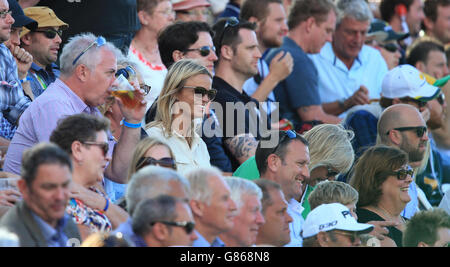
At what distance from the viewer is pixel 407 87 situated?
8.60 m

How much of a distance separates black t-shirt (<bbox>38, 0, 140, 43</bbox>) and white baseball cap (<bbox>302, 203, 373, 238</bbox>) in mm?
2824

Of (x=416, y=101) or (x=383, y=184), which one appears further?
(x=416, y=101)

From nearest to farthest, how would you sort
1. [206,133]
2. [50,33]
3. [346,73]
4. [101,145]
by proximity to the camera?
1. [101,145]
2. [50,33]
3. [206,133]
4. [346,73]

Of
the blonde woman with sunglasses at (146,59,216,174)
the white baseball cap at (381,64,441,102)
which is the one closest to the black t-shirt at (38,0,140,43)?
the blonde woman with sunglasses at (146,59,216,174)

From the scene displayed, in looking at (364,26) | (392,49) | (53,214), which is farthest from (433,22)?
(53,214)

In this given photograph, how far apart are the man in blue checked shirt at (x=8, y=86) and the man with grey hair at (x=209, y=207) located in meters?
1.82

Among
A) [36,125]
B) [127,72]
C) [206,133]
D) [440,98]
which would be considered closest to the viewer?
[36,125]

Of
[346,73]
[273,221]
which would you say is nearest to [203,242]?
[273,221]

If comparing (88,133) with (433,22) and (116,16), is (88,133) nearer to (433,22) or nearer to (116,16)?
(116,16)

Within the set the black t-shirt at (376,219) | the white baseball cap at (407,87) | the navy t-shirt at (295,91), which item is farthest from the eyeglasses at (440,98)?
the black t-shirt at (376,219)

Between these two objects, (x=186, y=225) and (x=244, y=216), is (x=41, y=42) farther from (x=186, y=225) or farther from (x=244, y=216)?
(x=186, y=225)

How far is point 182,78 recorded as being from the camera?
6434 mm

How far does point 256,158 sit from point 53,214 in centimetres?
231

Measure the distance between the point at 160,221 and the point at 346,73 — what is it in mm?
5999
